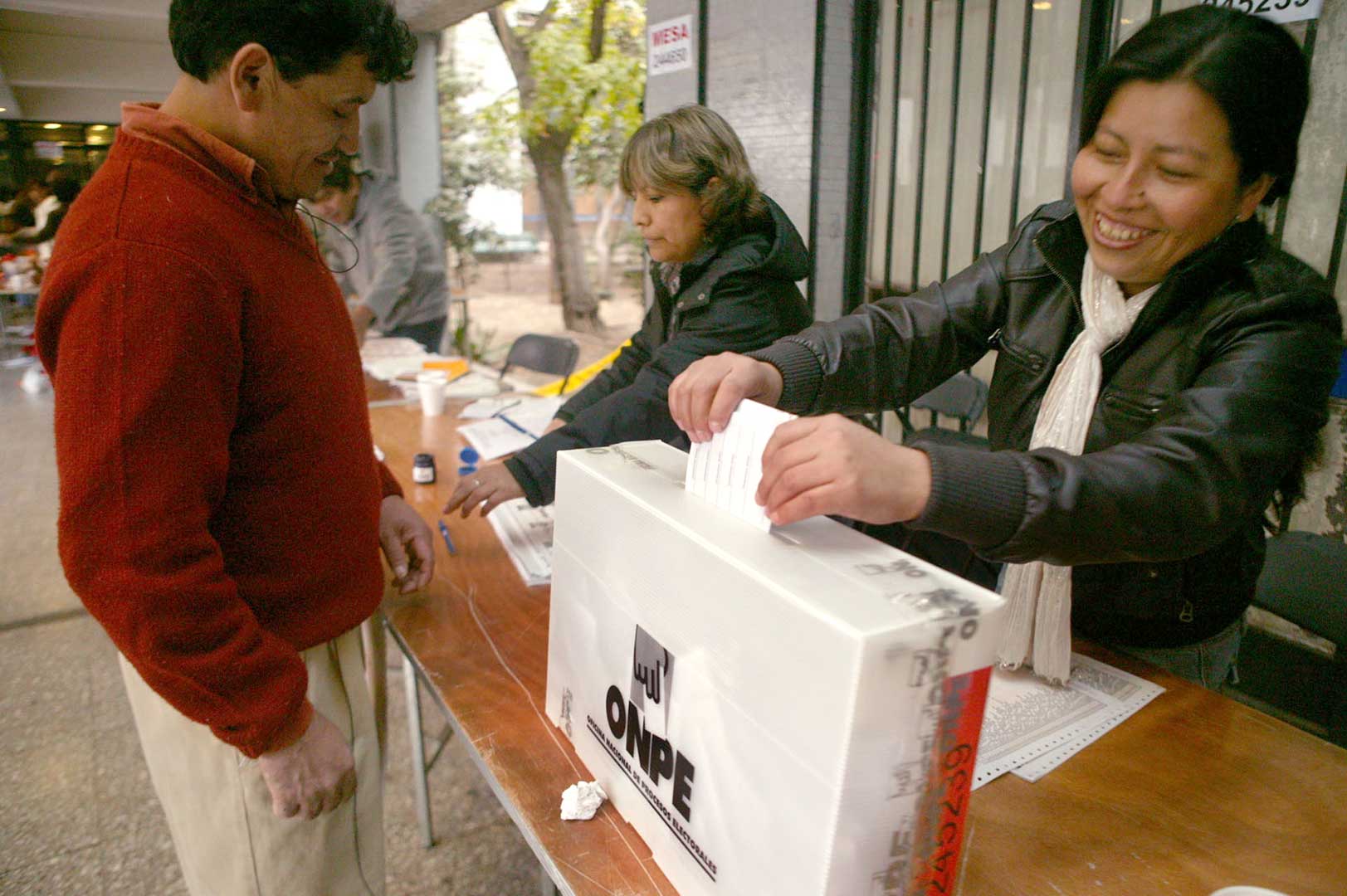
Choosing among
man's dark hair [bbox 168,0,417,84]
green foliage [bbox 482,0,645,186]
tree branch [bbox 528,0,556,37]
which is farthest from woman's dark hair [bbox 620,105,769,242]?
tree branch [bbox 528,0,556,37]

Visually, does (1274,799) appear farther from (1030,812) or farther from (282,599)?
(282,599)

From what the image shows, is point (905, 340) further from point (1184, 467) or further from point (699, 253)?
point (699, 253)

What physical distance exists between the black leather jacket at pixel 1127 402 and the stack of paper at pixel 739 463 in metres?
0.16

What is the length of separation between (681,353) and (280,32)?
1.08 metres

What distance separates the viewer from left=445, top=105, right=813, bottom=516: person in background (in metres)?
1.79

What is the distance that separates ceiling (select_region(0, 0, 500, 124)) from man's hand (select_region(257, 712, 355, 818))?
22.7ft

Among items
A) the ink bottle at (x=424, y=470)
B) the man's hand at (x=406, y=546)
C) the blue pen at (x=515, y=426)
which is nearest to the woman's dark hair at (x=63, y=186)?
the blue pen at (x=515, y=426)

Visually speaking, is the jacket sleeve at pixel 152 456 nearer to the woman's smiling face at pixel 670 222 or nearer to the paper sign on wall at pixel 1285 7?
the woman's smiling face at pixel 670 222

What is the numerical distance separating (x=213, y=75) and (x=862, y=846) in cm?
103

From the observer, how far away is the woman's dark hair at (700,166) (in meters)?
1.78

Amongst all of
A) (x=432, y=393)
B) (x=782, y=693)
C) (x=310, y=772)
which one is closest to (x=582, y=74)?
(x=432, y=393)

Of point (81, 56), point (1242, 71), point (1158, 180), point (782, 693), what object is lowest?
point (782, 693)

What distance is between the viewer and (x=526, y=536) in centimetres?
178

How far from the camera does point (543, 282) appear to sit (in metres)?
14.7
